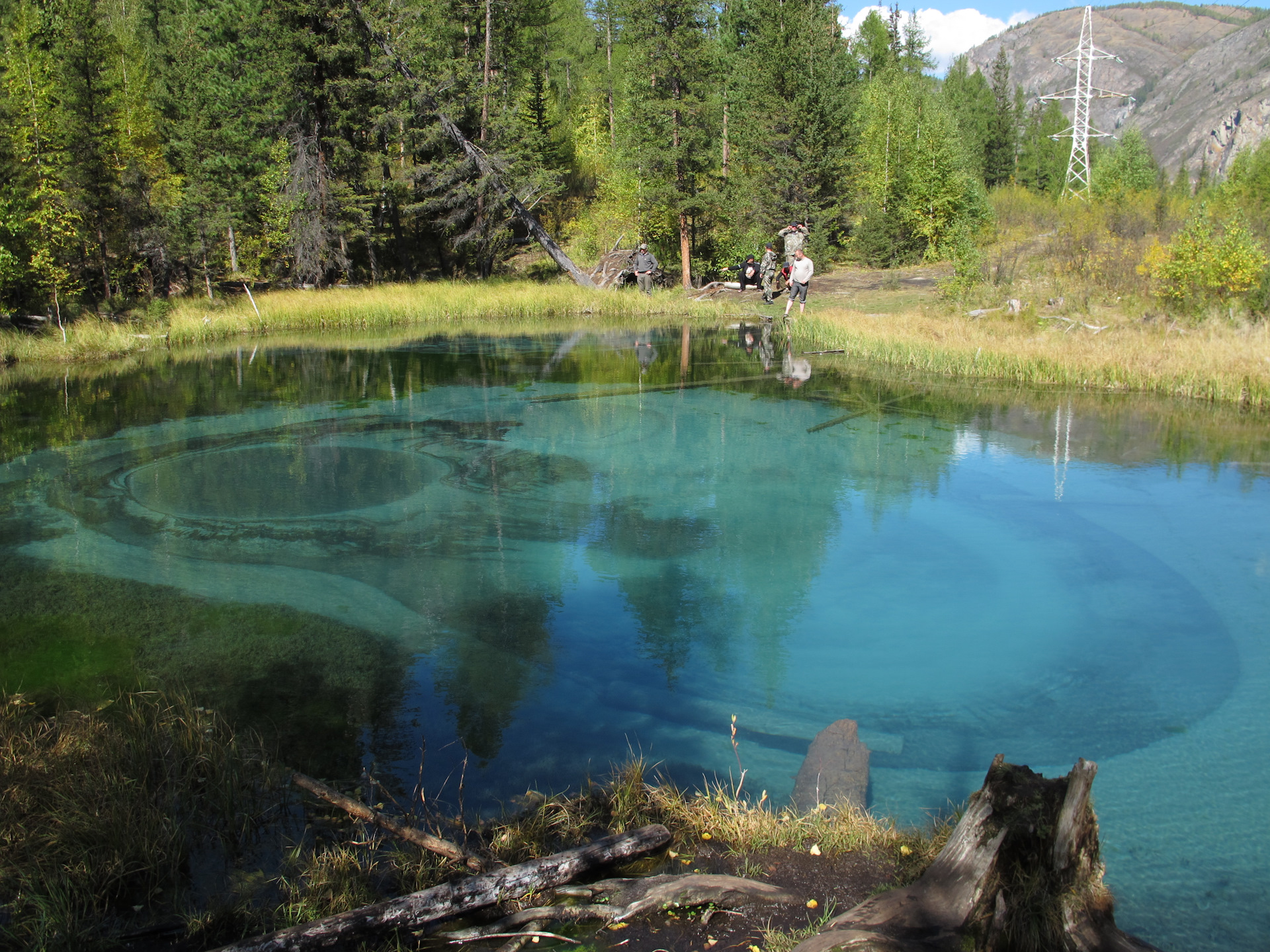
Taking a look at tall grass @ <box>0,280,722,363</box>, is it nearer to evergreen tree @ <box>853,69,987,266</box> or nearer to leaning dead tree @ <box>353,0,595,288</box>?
leaning dead tree @ <box>353,0,595,288</box>

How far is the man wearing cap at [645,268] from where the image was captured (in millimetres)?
25812

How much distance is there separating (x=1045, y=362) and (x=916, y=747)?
34.4 feet

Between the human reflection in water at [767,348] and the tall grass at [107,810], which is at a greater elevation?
the human reflection in water at [767,348]

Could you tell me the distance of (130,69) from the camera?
26234 mm

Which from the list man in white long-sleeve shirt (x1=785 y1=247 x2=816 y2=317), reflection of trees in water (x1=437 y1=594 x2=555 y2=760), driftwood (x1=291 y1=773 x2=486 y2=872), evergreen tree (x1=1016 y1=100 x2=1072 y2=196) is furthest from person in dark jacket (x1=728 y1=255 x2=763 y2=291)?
evergreen tree (x1=1016 y1=100 x2=1072 y2=196)

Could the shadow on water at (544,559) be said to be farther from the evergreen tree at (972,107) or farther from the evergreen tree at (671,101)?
the evergreen tree at (972,107)

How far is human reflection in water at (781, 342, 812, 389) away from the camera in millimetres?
14180

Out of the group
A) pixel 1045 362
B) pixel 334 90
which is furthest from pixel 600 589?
pixel 334 90

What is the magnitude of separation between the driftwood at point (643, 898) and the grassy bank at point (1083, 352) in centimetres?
1127

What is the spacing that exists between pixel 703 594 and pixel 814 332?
12.8 meters

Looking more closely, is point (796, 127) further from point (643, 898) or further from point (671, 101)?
point (643, 898)

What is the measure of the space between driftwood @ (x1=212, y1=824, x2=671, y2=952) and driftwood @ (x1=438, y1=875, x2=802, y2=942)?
9 cm

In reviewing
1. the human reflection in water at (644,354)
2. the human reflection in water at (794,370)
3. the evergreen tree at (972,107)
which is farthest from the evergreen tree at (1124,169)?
the human reflection in water at (644,354)

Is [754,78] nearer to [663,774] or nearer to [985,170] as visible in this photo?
[985,170]
